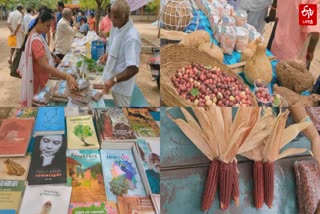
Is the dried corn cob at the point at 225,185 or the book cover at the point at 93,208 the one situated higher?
the dried corn cob at the point at 225,185

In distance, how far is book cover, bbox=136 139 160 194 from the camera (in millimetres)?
922

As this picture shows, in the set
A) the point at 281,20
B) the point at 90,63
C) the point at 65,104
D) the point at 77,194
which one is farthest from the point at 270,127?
the point at 90,63

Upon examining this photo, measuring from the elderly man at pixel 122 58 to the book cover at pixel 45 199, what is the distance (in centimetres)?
41

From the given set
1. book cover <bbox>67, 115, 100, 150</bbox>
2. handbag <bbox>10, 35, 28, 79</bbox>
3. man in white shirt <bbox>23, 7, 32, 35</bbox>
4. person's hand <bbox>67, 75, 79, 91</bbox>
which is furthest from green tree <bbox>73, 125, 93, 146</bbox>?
man in white shirt <bbox>23, 7, 32, 35</bbox>

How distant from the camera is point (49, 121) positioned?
1.13 metres

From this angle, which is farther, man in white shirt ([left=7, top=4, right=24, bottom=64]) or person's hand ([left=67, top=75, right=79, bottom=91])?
person's hand ([left=67, top=75, right=79, bottom=91])

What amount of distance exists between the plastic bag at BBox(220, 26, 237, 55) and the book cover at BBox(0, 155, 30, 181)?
716mm

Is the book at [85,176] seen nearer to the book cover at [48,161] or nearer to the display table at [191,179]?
the book cover at [48,161]

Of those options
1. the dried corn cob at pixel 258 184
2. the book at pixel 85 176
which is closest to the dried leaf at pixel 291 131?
the dried corn cob at pixel 258 184

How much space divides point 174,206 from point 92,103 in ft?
1.63

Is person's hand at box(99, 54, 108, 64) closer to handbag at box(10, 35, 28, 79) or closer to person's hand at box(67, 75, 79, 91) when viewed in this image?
person's hand at box(67, 75, 79, 91)

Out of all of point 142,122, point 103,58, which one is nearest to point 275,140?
point 142,122

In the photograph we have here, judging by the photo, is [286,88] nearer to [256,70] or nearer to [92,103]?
[256,70]

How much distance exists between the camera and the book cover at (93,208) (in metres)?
0.84
